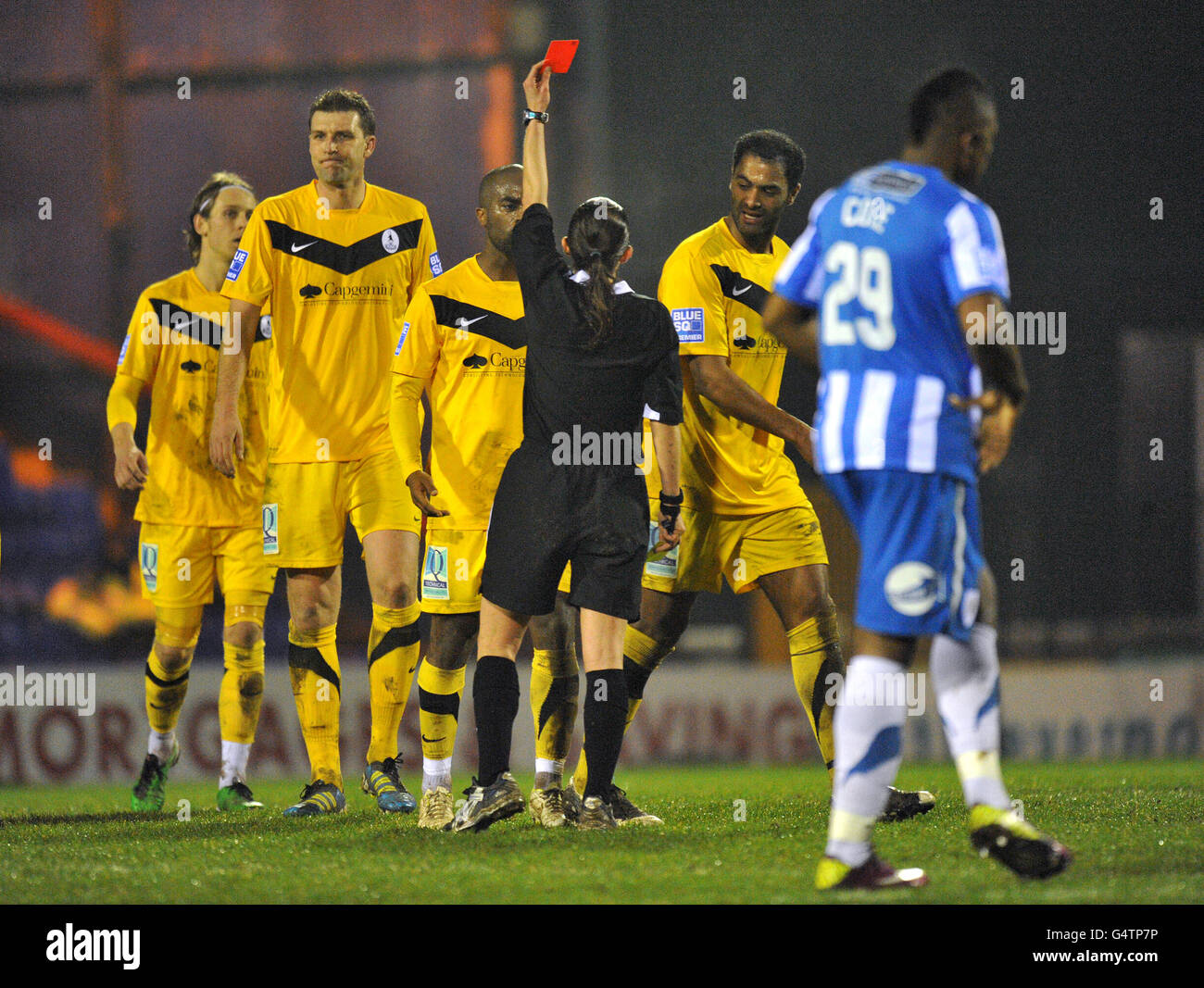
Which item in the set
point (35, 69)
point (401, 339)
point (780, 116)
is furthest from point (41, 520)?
point (401, 339)

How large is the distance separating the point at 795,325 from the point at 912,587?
0.92 metres

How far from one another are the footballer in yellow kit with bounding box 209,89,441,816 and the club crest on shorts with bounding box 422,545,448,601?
46 centimetres

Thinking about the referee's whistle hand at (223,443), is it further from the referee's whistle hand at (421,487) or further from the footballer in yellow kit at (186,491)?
the referee's whistle hand at (421,487)

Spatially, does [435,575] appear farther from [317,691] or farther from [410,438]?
[317,691]

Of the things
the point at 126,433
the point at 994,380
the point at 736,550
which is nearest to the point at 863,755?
the point at 994,380

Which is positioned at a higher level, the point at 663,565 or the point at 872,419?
the point at 872,419

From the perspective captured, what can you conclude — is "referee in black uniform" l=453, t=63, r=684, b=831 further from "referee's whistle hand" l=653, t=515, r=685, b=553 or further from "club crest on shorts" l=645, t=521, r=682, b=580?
"club crest on shorts" l=645, t=521, r=682, b=580

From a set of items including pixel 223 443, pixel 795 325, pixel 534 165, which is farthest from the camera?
pixel 223 443

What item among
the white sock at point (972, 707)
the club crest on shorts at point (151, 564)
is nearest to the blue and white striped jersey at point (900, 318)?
the white sock at point (972, 707)

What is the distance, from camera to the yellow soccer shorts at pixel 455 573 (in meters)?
6.15

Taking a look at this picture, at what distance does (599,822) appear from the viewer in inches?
215

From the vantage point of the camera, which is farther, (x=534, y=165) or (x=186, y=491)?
(x=186, y=491)

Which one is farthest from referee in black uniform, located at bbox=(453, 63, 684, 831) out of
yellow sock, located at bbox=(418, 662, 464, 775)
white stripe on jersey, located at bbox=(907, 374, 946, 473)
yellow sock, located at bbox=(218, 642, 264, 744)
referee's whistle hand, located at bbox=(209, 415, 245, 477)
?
yellow sock, located at bbox=(218, 642, 264, 744)

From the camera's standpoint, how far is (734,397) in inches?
237
